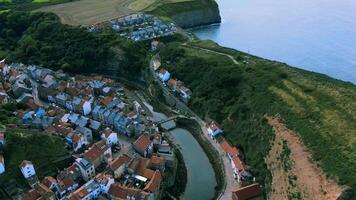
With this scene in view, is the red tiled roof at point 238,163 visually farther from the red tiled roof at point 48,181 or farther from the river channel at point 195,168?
the red tiled roof at point 48,181

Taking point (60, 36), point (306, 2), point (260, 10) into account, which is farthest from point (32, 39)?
point (306, 2)

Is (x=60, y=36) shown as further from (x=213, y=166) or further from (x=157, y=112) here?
(x=213, y=166)

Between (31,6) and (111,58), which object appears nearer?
(111,58)

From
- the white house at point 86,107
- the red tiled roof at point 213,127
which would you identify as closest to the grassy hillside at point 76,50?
the white house at point 86,107

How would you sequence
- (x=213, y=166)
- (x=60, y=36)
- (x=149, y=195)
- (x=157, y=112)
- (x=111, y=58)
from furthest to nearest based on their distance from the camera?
1. (x=60, y=36)
2. (x=111, y=58)
3. (x=157, y=112)
4. (x=213, y=166)
5. (x=149, y=195)

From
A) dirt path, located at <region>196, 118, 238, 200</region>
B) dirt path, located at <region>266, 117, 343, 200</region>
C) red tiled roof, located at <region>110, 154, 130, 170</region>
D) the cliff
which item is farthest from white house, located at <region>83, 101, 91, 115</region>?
the cliff

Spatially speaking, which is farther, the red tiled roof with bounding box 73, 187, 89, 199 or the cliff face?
the cliff face

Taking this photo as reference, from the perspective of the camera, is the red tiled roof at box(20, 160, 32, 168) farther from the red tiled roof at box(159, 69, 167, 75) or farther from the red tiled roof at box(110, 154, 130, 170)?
the red tiled roof at box(159, 69, 167, 75)
